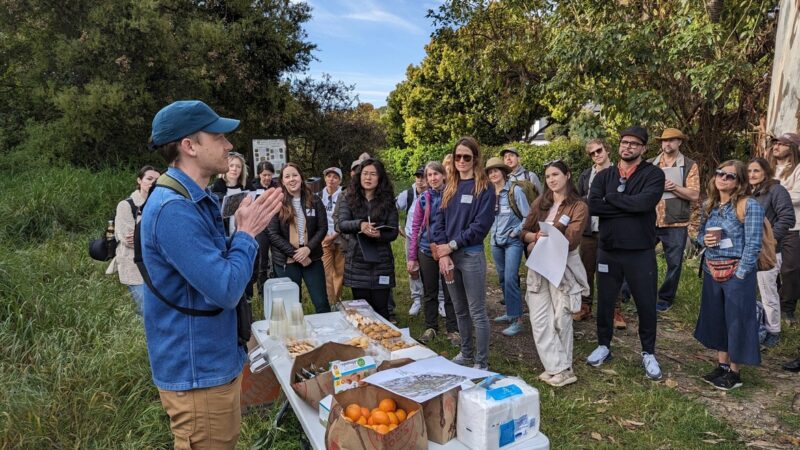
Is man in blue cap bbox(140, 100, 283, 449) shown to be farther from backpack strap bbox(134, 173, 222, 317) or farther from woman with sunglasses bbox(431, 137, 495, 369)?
woman with sunglasses bbox(431, 137, 495, 369)

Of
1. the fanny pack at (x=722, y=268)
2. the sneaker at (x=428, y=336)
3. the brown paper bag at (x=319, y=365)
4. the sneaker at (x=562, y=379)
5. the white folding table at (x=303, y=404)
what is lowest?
the sneaker at (x=562, y=379)

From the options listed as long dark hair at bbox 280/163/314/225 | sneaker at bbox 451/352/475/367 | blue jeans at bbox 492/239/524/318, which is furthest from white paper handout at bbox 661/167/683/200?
long dark hair at bbox 280/163/314/225

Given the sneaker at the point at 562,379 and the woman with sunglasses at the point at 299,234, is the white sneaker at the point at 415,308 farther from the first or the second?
the sneaker at the point at 562,379

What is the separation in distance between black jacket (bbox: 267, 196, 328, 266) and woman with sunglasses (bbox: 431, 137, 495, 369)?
1.30 m

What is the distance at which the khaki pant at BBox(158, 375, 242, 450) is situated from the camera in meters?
1.90

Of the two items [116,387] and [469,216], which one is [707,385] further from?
[116,387]

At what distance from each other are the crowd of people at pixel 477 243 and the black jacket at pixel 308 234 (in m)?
0.01

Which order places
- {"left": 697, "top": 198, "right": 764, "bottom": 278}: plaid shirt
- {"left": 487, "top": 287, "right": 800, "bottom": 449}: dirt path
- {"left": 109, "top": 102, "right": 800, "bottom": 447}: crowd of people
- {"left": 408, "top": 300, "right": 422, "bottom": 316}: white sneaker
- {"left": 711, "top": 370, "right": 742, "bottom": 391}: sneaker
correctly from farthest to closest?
{"left": 408, "top": 300, "right": 422, "bottom": 316}: white sneaker
{"left": 711, "top": 370, "right": 742, "bottom": 391}: sneaker
{"left": 697, "top": 198, "right": 764, "bottom": 278}: plaid shirt
{"left": 487, "top": 287, "right": 800, "bottom": 449}: dirt path
{"left": 109, "top": 102, "right": 800, "bottom": 447}: crowd of people

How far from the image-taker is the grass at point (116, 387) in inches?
129

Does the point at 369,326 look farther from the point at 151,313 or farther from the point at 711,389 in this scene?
the point at 711,389

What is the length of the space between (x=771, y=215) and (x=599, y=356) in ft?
7.36

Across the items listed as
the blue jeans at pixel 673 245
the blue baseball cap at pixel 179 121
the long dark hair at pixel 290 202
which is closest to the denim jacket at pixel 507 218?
the blue jeans at pixel 673 245

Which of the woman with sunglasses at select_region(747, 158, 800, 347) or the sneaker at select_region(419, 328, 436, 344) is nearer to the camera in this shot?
the woman with sunglasses at select_region(747, 158, 800, 347)

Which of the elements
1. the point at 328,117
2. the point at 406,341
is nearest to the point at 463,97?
the point at 328,117
